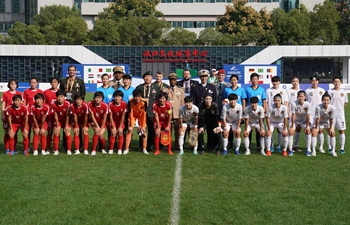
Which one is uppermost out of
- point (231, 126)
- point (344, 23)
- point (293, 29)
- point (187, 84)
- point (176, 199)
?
point (344, 23)

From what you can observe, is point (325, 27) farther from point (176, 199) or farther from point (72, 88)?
point (176, 199)

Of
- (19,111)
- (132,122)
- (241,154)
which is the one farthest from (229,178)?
(19,111)

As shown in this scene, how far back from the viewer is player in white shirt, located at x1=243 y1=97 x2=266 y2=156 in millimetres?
10406

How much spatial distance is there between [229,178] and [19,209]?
3.31 metres

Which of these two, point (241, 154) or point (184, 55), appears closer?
point (241, 154)

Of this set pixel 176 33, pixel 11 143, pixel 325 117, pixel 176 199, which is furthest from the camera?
pixel 176 33

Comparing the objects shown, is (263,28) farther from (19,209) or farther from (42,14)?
(19,209)

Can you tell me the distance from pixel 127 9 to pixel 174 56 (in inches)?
529

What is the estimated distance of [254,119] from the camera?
10617 millimetres

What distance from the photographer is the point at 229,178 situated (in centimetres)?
806

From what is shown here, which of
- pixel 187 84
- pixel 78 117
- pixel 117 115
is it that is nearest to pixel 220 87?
pixel 187 84

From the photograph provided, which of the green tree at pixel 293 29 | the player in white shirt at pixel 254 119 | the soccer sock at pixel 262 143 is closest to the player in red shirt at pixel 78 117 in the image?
the player in white shirt at pixel 254 119

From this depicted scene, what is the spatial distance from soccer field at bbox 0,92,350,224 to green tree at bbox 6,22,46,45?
4473cm

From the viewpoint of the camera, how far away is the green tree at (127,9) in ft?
193
